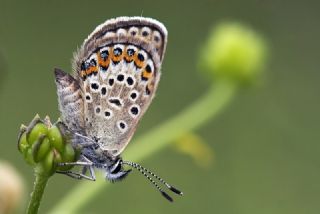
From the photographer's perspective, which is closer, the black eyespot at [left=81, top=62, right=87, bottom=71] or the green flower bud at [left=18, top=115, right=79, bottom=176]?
the green flower bud at [left=18, top=115, right=79, bottom=176]

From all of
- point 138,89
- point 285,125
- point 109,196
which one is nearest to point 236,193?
point 109,196

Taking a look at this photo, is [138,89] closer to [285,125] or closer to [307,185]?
[307,185]

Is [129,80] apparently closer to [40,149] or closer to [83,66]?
[83,66]

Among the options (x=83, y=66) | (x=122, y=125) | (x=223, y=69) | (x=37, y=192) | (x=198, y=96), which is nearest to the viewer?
(x=37, y=192)

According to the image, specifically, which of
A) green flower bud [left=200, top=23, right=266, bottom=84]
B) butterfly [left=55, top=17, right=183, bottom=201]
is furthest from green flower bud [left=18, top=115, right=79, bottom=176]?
green flower bud [left=200, top=23, right=266, bottom=84]

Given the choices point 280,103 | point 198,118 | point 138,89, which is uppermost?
point 138,89

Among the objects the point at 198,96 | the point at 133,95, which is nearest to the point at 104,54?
the point at 133,95

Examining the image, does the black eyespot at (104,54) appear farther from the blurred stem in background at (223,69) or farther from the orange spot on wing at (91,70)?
the blurred stem in background at (223,69)

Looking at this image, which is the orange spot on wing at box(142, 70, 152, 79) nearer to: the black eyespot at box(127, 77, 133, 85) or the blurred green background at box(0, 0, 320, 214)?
the black eyespot at box(127, 77, 133, 85)
